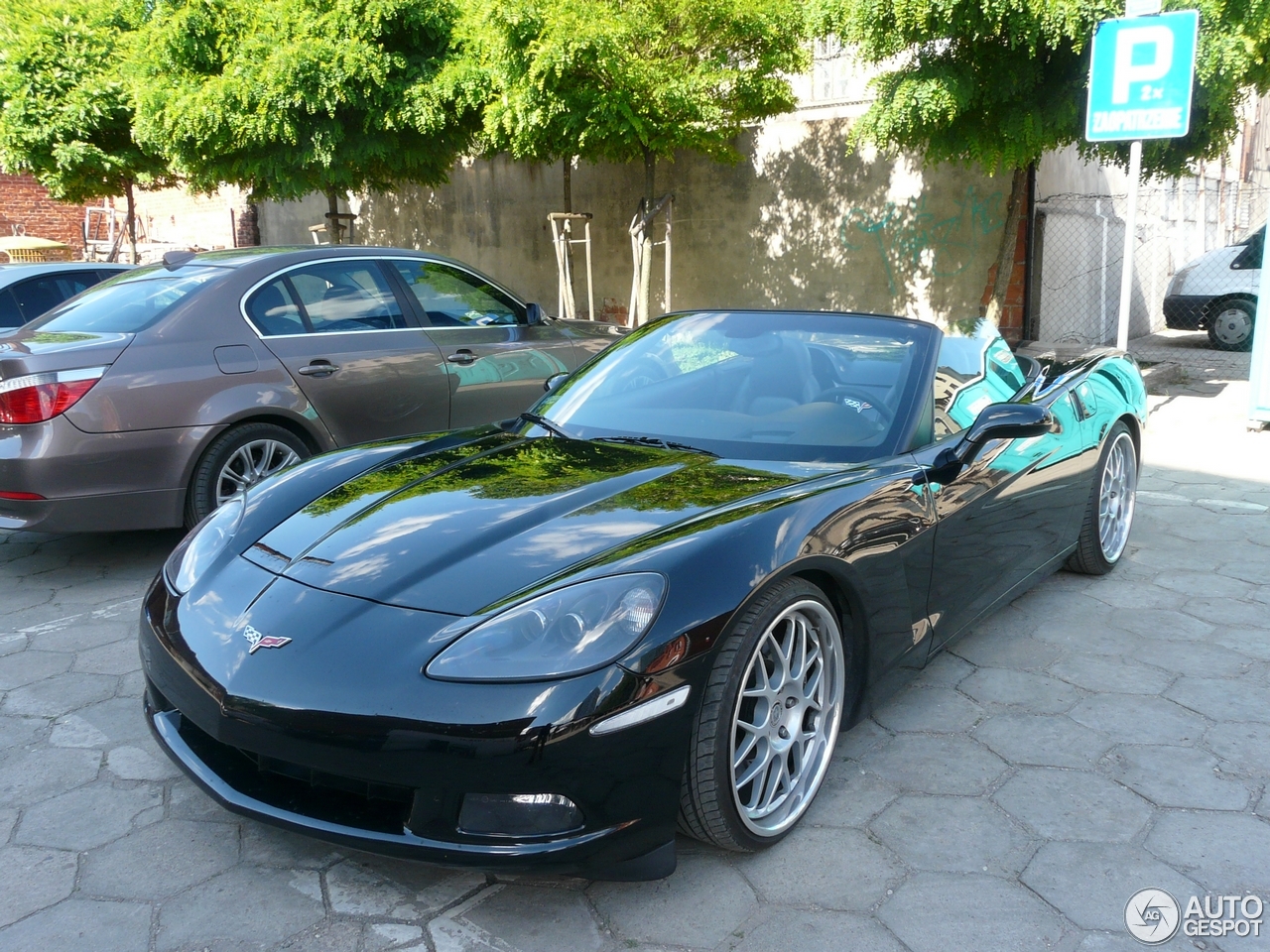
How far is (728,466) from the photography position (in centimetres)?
300

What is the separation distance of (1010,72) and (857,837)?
7355 mm

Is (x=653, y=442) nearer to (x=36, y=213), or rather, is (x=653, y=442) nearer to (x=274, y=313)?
(x=274, y=313)

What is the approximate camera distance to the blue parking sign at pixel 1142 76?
6.96m

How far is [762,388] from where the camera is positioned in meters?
3.43

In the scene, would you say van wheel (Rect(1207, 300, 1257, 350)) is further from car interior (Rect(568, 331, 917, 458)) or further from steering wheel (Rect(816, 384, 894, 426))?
steering wheel (Rect(816, 384, 894, 426))

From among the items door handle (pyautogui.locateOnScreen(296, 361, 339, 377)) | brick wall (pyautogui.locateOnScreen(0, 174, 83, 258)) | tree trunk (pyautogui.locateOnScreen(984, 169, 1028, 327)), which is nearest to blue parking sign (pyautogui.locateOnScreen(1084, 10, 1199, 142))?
tree trunk (pyautogui.locateOnScreen(984, 169, 1028, 327))

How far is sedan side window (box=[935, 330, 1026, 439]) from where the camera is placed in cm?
339

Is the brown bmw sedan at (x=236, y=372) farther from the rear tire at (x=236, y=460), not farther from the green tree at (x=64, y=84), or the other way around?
the green tree at (x=64, y=84)

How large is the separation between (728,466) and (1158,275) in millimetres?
13928

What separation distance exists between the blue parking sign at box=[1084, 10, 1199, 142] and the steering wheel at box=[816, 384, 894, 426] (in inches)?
198

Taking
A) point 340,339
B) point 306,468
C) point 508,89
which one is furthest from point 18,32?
point 306,468

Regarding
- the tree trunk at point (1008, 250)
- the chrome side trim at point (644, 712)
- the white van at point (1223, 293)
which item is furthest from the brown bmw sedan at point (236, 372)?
the white van at point (1223, 293)

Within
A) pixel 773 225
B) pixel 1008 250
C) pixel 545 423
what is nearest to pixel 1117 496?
pixel 545 423

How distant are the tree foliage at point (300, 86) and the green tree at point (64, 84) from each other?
1671mm
